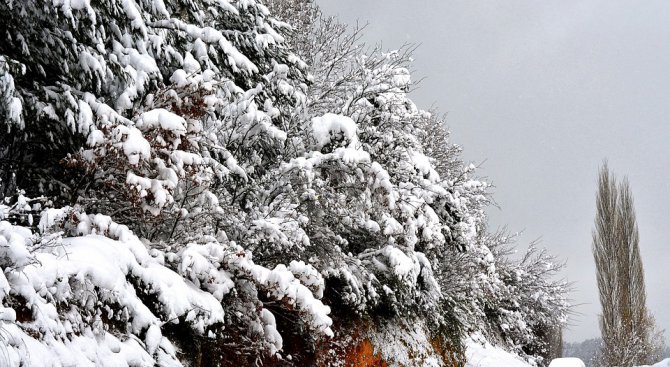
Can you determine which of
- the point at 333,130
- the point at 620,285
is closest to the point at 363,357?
the point at 333,130

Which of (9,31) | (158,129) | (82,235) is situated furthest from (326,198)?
(9,31)

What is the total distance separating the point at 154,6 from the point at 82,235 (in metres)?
2.93

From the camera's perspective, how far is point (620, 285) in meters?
21.9

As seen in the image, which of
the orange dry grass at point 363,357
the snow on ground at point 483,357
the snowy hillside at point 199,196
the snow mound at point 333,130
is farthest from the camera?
the snow on ground at point 483,357

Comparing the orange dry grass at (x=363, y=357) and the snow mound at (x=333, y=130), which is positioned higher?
the snow mound at (x=333, y=130)

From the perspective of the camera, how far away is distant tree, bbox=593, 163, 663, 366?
19766 millimetres

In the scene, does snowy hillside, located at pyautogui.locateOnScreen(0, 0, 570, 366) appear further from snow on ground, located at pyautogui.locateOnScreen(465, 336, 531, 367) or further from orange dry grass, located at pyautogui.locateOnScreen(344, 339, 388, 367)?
snow on ground, located at pyautogui.locateOnScreen(465, 336, 531, 367)

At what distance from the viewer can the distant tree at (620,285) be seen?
1977 centimetres

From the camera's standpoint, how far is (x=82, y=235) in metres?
3.60

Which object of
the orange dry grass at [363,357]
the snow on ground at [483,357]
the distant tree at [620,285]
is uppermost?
→ the distant tree at [620,285]

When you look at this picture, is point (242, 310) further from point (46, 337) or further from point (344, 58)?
point (344, 58)

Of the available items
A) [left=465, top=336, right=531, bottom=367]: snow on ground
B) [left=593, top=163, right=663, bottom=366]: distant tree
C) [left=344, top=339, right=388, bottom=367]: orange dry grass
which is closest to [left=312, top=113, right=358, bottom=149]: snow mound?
[left=344, top=339, right=388, bottom=367]: orange dry grass

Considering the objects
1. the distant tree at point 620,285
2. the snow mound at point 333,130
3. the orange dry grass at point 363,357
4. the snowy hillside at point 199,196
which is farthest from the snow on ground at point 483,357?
the distant tree at point 620,285

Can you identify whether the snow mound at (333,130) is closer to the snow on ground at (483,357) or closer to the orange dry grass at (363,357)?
the orange dry grass at (363,357)
